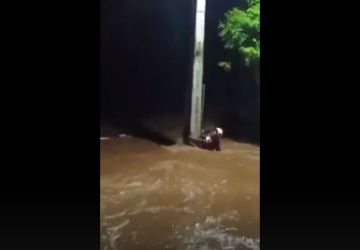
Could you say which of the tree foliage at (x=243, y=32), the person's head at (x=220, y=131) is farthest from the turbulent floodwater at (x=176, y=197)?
the tree foliage at (x=243, y=32)

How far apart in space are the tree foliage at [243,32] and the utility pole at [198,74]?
3.9 inches

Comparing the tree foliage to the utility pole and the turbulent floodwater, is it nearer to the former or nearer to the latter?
the utility pole

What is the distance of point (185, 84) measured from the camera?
8.53ft

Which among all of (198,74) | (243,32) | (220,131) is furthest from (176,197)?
(243,32)

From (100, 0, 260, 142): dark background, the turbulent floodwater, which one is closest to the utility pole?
(100, 0, 260, 142): dark background

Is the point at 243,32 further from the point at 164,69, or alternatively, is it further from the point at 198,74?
the point at 164,69

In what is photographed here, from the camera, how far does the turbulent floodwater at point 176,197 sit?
2.49 metres

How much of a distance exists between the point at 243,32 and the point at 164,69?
1.39 ft

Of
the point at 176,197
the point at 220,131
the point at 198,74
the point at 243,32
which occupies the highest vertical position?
the point at 243,32

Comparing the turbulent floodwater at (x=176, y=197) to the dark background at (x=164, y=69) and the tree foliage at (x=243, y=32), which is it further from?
the tree foliage at (x=243, y=32)

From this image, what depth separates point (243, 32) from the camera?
8.41 ft

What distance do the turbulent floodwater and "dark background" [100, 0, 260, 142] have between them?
143mm

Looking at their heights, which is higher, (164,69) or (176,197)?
(164,69)

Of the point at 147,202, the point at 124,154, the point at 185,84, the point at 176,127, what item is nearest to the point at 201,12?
the point at 185,84
